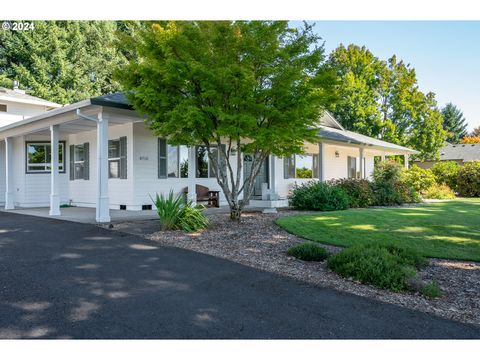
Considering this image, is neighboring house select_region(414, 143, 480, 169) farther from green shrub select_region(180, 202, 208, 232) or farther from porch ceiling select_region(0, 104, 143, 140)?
green shrub select_region(180, 202, 208, 232)

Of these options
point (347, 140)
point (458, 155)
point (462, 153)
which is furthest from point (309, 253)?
point (462, 153)

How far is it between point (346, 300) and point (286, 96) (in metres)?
5.39

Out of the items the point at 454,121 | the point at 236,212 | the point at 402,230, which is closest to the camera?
the point at 402,230

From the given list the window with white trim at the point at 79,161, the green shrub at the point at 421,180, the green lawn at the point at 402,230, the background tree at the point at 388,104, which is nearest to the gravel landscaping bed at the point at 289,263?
the green lawn at the point at 402,230

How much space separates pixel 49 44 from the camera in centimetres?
2961

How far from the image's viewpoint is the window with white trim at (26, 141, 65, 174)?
15695mm

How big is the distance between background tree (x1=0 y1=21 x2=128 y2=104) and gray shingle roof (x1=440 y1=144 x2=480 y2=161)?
107ft

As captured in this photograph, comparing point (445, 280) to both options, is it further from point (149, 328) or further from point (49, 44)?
point (49, 44)

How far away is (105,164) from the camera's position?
999 centimetres

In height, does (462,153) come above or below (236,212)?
above

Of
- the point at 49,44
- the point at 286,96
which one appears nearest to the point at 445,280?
the point at 286,96

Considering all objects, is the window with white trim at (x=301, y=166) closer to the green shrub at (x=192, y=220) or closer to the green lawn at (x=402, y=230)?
the green lawn at (x=402, y=230)

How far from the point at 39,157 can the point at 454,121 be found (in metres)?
64.1

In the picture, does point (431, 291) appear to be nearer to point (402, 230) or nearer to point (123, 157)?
point (402, 230)
